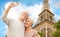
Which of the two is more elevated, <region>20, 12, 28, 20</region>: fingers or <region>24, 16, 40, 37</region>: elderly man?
<region>20, 12, 28, 20</region>: fingers

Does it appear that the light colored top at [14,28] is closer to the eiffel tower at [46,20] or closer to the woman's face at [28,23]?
the woman's face at [28,23]

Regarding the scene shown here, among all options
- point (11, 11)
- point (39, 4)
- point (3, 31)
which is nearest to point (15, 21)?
point (11, 11)

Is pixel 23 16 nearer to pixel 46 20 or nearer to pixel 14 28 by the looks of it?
pixel 14 28

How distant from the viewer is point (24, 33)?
1214 mm

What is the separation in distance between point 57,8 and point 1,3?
19.9 inches

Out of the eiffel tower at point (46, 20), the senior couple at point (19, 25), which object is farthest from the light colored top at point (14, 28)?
the eiffel tower at point (46, 20)

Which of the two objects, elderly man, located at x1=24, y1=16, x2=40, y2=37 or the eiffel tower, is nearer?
elderly man, located at x1=24, y1=16, x2=40, y2=37

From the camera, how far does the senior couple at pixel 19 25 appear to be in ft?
3.88

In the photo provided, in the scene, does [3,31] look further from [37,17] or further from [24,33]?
[24,33]

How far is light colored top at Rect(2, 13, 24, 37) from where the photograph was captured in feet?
3.86

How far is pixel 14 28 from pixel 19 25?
0.12 feet

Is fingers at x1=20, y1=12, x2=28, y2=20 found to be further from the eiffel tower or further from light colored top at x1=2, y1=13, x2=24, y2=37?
the eiffel tower

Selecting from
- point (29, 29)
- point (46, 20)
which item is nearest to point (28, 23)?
point (29, 29)

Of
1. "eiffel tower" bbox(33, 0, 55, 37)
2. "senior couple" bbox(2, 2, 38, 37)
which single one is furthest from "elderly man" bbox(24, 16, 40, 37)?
"eiffel tower" bbox(33, 0, 55, 37)
